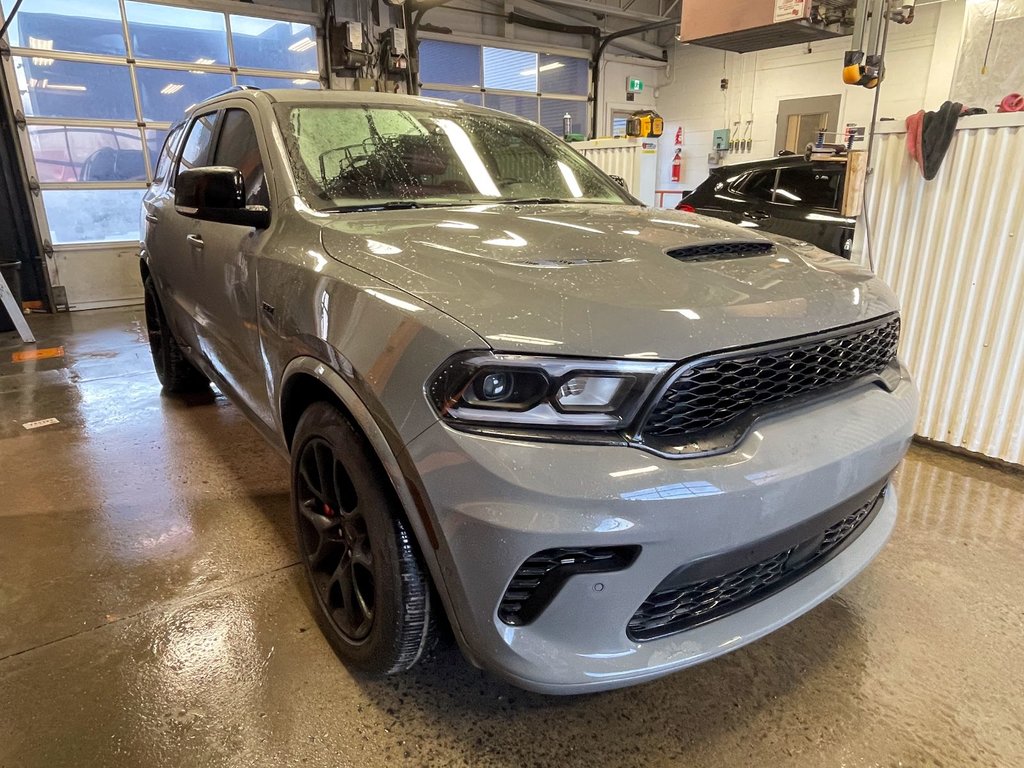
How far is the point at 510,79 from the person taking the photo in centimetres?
1032

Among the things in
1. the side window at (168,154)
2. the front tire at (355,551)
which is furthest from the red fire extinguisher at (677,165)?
the front tire at (355,551)

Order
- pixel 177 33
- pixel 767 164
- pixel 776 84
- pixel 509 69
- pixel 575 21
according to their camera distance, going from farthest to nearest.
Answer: pixel 575 21, pixel 776 84, pixel 509 69, pixel 177 33, pixel 767 164

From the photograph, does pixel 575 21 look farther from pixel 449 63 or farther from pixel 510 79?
pixel 449 63

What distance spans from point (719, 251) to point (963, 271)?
2122mm

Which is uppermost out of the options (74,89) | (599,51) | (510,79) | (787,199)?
(599,51)

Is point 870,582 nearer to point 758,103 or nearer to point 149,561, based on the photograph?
point 149,561

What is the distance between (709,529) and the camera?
3.99ft

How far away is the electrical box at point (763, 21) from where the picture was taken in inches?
146

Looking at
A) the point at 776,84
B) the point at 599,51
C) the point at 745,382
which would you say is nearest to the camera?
the point at 745,382

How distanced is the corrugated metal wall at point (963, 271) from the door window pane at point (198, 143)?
3.20m

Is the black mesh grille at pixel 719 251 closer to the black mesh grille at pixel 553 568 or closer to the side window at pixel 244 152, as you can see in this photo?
the black mesh grille at pixel 553 568

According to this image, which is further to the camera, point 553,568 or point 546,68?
point 546,68

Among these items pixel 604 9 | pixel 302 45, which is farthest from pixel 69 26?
pixel 604 9

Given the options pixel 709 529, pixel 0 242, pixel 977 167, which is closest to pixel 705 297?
pixel 709 529
